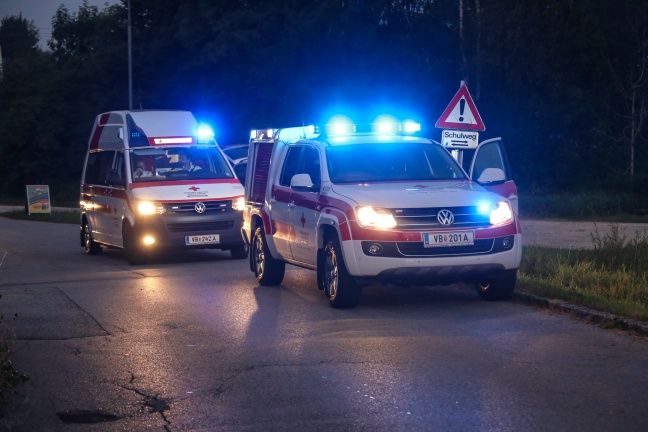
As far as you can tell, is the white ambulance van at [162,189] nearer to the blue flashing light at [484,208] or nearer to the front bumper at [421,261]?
the front bumper at [421,261]

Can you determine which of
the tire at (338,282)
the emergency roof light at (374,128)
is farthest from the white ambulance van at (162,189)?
the tire at (338,282)

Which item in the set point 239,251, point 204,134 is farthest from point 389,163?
point 204,134

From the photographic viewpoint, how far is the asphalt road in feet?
22.0

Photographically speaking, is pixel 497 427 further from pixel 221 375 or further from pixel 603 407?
pixel 221 375

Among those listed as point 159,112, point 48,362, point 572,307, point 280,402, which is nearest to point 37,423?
point 280,402

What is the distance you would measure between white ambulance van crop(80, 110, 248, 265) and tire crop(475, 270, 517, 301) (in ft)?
22.9

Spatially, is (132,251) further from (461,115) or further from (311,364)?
(311,364)

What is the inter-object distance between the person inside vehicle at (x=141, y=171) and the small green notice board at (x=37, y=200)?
1949 cm

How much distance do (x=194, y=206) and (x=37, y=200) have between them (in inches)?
808

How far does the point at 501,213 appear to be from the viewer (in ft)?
37.3

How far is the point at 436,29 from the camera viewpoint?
42594 mm

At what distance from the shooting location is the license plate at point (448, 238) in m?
10.9

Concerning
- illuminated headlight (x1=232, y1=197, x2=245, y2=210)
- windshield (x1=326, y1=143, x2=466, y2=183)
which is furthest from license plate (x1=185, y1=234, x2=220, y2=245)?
windshield (x1=326, y1=143, x2=466, y2=183)

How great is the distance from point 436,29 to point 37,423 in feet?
123
